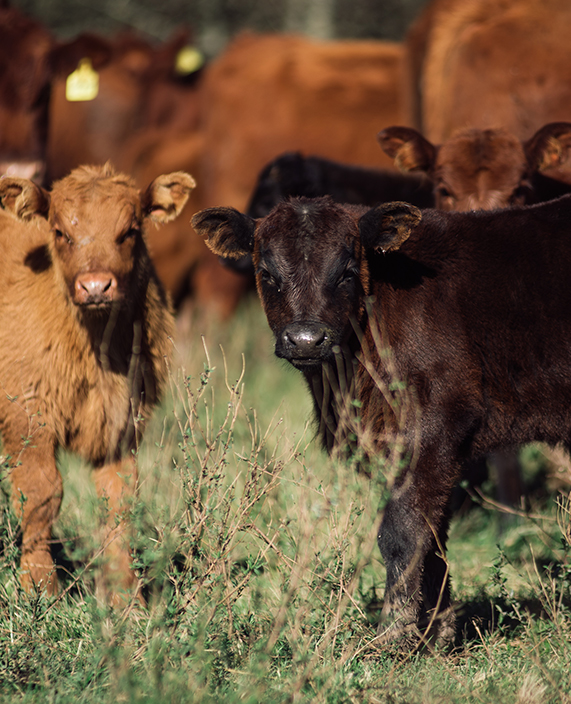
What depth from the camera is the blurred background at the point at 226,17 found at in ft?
53.9

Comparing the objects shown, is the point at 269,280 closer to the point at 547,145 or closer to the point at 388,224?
the point at 388,224

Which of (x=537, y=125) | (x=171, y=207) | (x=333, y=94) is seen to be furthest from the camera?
(x=333, y=94)

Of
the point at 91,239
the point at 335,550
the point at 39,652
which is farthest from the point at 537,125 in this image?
the point at 39,652

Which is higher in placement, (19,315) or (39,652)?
(19,315)

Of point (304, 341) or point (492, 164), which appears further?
point (492, 164)

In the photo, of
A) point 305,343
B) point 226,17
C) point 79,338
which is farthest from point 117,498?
point 226,17

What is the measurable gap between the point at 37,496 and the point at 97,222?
137 centimetres

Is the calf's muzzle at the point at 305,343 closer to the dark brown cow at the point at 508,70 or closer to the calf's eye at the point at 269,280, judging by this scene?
the calf's eye at the point at 269,280

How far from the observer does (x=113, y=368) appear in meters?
4.61

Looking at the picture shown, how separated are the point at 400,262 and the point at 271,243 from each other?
1.98ft

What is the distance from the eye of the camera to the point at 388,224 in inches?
159

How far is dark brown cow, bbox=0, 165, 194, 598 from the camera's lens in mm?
4297

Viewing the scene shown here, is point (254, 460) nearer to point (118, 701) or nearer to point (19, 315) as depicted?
point (118, 701)

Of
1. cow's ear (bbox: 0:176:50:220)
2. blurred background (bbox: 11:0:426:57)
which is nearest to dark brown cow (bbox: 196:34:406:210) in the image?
cow's ear (bbox: 0:176:50:220)
